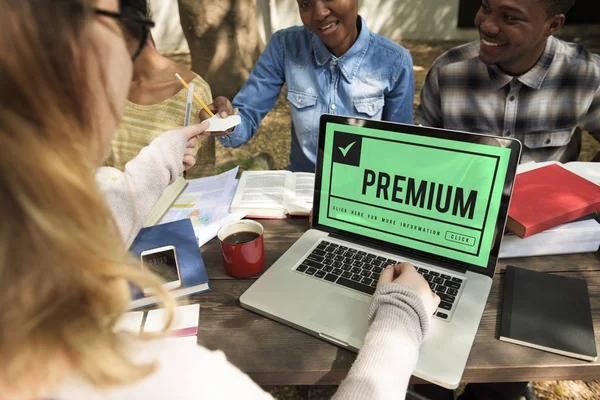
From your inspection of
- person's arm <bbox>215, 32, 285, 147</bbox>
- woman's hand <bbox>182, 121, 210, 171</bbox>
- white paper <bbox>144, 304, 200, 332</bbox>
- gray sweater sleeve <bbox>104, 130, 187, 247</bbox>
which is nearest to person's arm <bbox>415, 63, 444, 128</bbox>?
person's arm <bbox>215, 32, 285, 147</bbox>

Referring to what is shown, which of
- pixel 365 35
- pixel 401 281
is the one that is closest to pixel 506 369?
pixel 401 281

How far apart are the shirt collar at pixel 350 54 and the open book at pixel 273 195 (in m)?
0.73

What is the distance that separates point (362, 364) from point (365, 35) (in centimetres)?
169

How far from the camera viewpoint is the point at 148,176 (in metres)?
1.26

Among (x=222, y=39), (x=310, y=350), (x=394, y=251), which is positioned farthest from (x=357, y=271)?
(x=222, y=39)

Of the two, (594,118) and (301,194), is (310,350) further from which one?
(594,118)

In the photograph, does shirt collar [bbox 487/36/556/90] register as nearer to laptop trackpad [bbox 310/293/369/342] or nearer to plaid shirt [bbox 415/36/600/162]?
plaid shirt [bbox 415/36/600/162]

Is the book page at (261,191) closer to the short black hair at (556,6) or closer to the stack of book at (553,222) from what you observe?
the stack of book at (553,222)

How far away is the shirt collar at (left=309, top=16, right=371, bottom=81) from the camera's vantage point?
6.56 ft

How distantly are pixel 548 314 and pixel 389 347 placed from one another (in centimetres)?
41

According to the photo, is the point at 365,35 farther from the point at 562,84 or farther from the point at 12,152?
the point at 12,152

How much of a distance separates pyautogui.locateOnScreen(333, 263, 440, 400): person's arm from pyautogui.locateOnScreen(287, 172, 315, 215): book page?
0.52 metres

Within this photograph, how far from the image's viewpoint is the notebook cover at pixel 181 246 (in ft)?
3.44

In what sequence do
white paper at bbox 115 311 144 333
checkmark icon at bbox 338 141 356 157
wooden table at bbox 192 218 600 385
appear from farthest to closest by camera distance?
1. checkmark icon at bbox 338 141 356 157
2. white paper at bbox 115 311 144 333
3. wooden table at bbox 192 218 600 385
